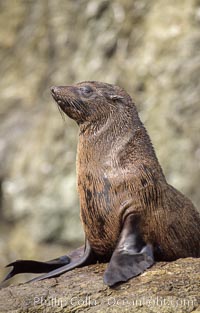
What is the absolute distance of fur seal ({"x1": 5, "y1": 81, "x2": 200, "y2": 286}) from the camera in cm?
718

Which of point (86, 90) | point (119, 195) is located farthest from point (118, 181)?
point (86, 90)

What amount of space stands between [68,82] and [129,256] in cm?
1010

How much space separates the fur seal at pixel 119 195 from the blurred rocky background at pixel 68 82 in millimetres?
7441

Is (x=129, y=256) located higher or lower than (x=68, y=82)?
lower

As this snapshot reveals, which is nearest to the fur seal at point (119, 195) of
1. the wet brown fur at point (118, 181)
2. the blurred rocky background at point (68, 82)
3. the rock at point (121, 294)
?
the wet brown fur at point (118, 181)

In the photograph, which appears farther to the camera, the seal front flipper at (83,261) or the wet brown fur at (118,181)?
the seal front flipper at (83,261)

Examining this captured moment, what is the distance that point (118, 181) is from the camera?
23.7 feet

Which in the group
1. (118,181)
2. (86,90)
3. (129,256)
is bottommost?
(129,256)

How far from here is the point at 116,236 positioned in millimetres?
7230

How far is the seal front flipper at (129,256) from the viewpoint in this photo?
670cm

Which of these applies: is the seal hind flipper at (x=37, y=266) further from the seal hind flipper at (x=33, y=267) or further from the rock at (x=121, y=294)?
the rock at (x=121, y=294)

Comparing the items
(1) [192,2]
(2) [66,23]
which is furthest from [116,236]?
(2) [66,23]

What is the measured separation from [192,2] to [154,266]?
31.3 feet

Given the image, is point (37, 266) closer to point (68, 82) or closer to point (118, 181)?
point (118, 181)
